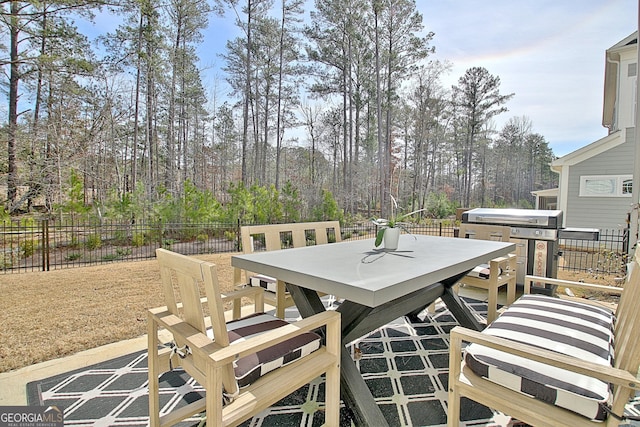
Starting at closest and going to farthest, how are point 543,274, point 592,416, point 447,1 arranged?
point 592,416 → point 543,274 → point 447,1

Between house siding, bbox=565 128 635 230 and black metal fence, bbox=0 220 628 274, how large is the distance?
1.08 feet

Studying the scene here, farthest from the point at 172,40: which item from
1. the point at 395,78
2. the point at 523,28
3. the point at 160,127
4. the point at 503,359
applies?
the point at 503,359

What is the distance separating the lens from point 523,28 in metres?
5.48

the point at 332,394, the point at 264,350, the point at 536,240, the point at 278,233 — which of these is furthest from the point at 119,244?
the point at 536,240

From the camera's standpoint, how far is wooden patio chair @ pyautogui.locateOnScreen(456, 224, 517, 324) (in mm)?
2504

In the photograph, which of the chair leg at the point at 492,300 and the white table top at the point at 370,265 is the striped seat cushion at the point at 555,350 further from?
the chair leg at the point at 492,300

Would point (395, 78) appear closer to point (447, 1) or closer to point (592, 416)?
point (447, 1)

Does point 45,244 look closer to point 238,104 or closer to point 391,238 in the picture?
point 391,238

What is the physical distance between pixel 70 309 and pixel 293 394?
2664mm

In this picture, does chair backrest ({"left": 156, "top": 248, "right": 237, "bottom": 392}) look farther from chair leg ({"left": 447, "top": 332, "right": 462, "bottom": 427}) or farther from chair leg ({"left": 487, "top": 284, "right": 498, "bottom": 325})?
chair leg ({"left": 487, "top": 284, "right": 498, "bottom": 325})

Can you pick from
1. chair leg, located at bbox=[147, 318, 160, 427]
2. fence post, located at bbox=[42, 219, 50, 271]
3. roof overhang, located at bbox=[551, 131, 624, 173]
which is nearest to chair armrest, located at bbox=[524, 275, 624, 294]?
chair leg, located at bbox=[147, 318, 160, 427]

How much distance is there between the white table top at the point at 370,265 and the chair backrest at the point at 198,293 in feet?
1.52

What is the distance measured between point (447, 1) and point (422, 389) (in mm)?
6176

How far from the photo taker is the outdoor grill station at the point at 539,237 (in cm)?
357
